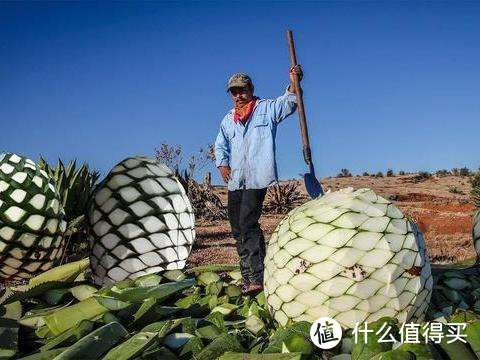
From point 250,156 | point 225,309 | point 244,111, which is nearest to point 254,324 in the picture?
point 225,309

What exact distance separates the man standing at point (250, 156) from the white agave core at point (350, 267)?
2143mm

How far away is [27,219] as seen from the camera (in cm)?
326

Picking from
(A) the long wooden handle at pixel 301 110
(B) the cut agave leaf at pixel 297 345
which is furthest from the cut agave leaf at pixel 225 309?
(A) the long wooden handle at pixel 301 110

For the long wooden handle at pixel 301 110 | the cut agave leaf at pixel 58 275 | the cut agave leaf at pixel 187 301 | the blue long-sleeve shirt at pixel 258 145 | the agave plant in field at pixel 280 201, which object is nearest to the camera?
the cut agave leaf at pixel 187 301

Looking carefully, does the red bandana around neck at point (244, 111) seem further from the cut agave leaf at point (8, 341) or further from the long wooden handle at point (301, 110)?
the cut agave leaf at point (8, 341)

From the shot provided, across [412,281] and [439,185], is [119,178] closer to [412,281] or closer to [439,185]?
[412,281]

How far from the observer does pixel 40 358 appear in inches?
91.6

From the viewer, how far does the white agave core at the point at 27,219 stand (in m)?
3.24

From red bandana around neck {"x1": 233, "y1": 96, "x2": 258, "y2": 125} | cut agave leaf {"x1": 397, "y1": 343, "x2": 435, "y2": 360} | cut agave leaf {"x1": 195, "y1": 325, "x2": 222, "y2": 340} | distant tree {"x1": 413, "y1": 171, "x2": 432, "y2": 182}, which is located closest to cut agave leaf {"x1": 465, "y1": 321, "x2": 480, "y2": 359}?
cut agave leaf {"x1": 397, "y1": 343, "x2": 435, "y2": 360}

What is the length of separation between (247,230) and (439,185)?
87.2 feet

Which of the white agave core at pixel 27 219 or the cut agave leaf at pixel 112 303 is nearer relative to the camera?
the cut agave leaf at pixel 112 303

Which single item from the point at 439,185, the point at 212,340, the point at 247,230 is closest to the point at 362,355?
the point at 212,340

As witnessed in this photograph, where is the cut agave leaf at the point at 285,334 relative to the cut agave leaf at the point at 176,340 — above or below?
below

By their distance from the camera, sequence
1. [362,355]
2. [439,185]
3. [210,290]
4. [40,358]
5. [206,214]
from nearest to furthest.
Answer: [362,355] < [40,358] < [210,290] < [206,214] < [439,185]
